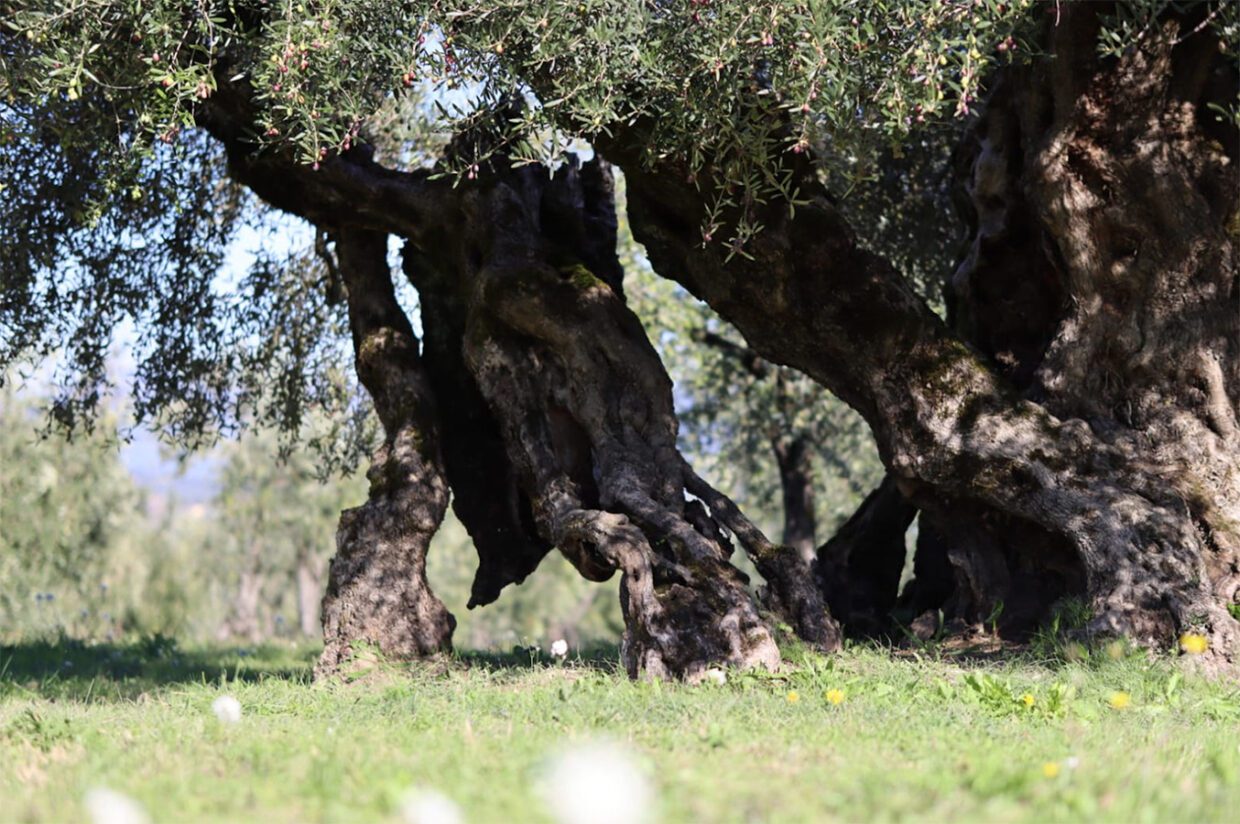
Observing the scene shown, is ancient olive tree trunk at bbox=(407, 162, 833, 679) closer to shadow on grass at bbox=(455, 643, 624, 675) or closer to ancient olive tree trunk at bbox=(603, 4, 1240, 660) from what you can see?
shadow on grass at bbox=(455, 643, 624, 675)

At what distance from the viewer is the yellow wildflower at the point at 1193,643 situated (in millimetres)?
7531

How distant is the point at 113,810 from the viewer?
364 cm

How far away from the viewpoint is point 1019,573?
10.8 m

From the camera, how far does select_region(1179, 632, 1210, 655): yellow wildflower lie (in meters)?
7.53

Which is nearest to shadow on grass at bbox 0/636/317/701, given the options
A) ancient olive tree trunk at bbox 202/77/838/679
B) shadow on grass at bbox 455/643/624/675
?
shadow on grass at bbox 455/643/624/675

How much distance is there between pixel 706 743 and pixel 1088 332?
6293 mm

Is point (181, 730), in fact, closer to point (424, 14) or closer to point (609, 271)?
point (424, 14)

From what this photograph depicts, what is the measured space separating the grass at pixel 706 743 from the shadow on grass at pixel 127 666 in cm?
137

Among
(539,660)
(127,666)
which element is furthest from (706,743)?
(127,666)

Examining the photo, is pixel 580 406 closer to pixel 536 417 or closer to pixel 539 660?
pixel 536 417

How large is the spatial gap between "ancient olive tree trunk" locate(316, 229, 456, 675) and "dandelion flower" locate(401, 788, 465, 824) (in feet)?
21.5

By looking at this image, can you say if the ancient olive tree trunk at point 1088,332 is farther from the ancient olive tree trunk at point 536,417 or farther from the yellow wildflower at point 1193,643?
the ancient olive tree trunk at point 536,417

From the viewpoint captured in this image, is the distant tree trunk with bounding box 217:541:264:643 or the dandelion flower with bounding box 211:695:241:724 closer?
the dandelion flower with bounding box 211:695:241:724

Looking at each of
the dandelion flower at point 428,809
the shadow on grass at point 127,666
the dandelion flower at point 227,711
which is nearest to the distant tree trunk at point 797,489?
the shadow on grass at point 127,666
